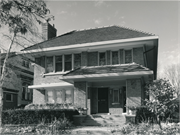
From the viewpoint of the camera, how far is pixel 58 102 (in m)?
19.3

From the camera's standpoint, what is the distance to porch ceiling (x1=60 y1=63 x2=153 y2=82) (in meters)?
15.1

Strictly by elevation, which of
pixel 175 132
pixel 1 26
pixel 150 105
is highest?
pixel 1 26

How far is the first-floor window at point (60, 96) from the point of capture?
62.9 feet

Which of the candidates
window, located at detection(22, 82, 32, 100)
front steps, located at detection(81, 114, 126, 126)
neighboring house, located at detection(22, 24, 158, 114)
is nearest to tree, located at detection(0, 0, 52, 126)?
neighboring house, located at detection(22, 24, 158, 114)

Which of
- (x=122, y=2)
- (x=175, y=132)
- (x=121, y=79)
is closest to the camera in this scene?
(x=175, y=132)

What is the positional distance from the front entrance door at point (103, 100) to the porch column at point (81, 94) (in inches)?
60.7

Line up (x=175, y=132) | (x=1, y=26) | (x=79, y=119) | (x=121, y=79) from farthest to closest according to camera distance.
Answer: (x=121, y=79) < (x=79, y=119) < (x=1, y=26) < (x=175, y=132)

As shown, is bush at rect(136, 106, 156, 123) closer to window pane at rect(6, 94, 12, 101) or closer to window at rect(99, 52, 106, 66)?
window at rect(99, 52, 106, 66)

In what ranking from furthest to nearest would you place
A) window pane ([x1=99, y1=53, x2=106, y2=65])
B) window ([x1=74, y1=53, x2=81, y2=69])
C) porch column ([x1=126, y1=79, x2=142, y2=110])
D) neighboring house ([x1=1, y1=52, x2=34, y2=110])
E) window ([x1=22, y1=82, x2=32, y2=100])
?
window ([x1=22, y1=82, x2=32, y2=100])
neighboring house ([x1=1, y1=52, x2=34, y2=110])
window ([x1=74, y1=53, x2=81, y2=69])
window pane ([x1=99, y1=53, x2=106, y2=65])
porch column ([x1=126, y1=79, x2=142, y2=110])

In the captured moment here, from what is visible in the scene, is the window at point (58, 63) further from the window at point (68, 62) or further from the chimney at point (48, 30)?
the chimney at point (48, 30)

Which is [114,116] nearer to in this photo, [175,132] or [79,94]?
[79,94]

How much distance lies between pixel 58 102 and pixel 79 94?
9.77ft

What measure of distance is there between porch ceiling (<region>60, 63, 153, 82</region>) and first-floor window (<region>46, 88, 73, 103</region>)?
2.34 meters

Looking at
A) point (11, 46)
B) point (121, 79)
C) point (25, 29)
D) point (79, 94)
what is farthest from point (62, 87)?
point (25, 29)
